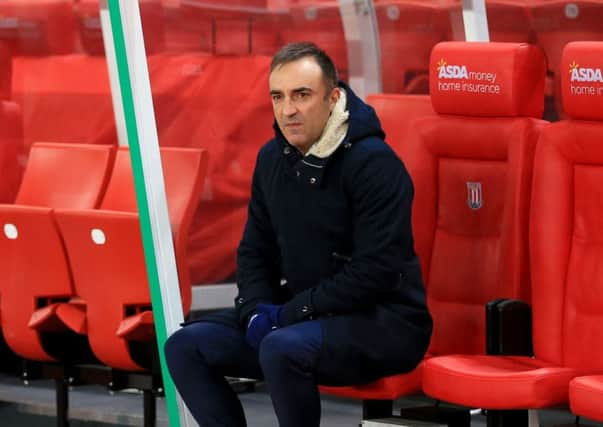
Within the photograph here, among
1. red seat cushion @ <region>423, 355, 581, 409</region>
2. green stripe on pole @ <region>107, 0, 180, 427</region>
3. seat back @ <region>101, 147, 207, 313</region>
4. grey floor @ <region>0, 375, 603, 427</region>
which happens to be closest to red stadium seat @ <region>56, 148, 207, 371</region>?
seat back @ <region>101, 147, 207, 313</region>

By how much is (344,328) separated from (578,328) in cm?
63

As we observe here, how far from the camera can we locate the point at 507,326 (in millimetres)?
4168

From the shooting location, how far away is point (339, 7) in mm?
6117

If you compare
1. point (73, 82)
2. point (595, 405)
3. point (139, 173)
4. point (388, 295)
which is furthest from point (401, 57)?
point (595, 405)

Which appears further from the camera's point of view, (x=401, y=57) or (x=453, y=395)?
(x=401, y=57)

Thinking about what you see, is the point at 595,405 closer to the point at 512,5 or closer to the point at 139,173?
the point at 139,173

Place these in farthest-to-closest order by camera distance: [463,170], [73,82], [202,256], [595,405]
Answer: [73,82]
[202,256]
[463,170]
[595,405]

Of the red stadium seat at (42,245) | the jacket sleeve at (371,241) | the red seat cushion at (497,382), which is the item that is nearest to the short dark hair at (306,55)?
the jacket sleeve at (371,241)

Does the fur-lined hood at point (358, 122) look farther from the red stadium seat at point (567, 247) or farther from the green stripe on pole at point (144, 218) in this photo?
the green stripe on pole at point (144, 218)

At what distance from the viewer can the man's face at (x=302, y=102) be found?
422 cm

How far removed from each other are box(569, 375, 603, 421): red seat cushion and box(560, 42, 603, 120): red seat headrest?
0.71 meters

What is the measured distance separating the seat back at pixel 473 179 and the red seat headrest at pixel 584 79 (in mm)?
221

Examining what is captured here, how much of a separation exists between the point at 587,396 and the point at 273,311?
0.90 metres

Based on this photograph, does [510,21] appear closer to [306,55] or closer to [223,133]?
[223,133]
